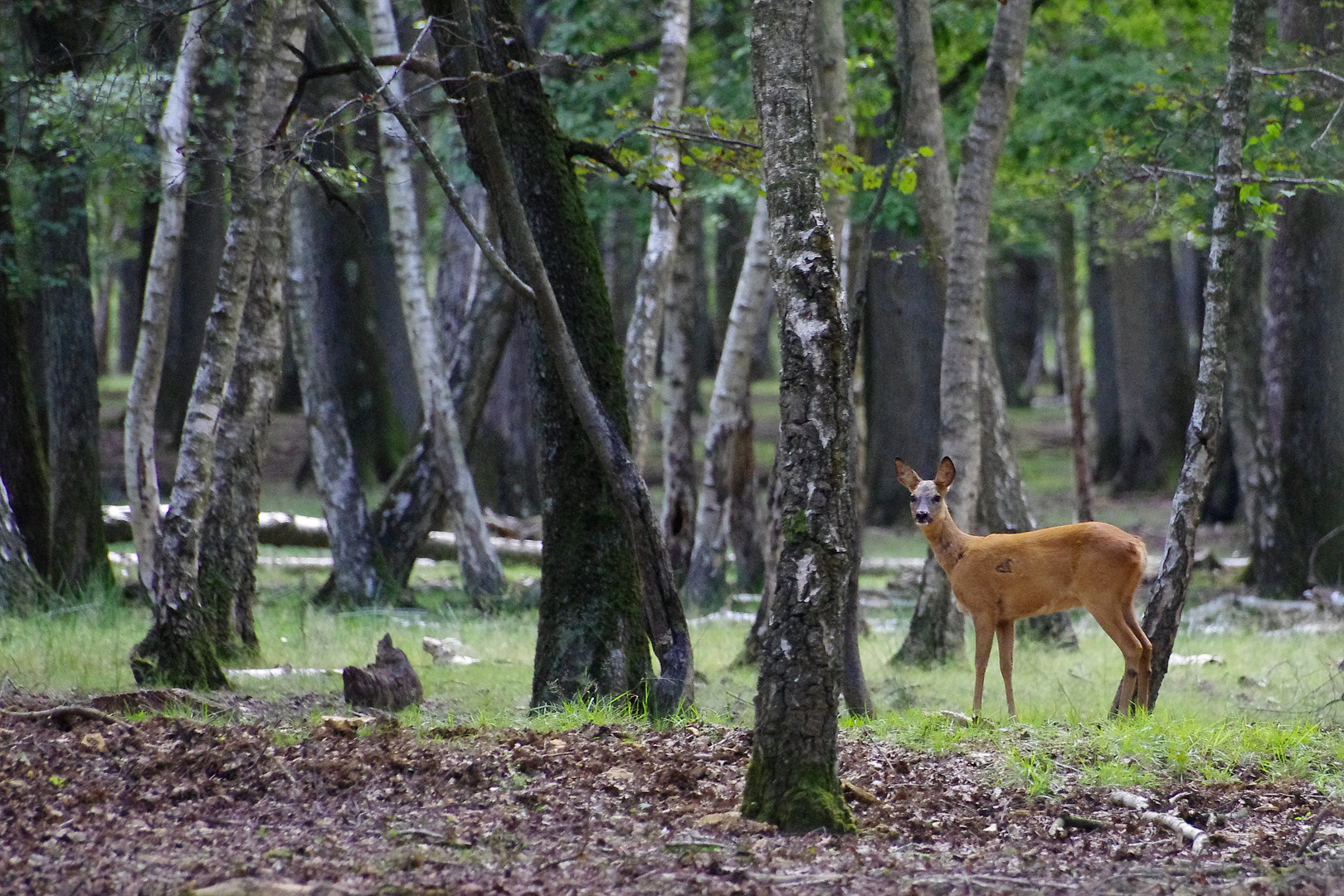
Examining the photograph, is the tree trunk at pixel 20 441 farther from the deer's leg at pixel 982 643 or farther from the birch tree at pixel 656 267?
the deer's leg at pixel 982 643

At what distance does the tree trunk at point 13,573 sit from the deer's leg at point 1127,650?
8.04 m

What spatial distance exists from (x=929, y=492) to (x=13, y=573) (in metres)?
7.18

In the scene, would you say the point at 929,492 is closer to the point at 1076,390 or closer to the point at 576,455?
the point at 576,455

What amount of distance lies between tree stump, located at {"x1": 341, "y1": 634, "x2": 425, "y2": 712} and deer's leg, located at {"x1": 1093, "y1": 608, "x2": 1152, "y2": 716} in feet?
13.2

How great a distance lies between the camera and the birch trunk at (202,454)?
27.0 feet

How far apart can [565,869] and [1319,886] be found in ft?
8.63

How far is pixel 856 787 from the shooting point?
610 cm

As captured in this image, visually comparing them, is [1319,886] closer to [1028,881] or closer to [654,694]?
[1028,881]

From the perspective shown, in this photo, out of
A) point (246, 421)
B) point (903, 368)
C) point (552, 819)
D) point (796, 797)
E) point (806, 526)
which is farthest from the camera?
point (903, 368)

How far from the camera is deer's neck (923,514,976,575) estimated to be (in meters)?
8.24

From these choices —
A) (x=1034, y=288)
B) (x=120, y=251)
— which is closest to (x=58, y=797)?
(x=120, y=251)

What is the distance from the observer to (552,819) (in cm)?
571

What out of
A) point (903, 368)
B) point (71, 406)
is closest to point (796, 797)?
point (71, 406)

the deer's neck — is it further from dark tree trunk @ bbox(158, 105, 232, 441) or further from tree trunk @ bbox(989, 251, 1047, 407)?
tree trunk @ bbox(989, 251, 1047, 407)
